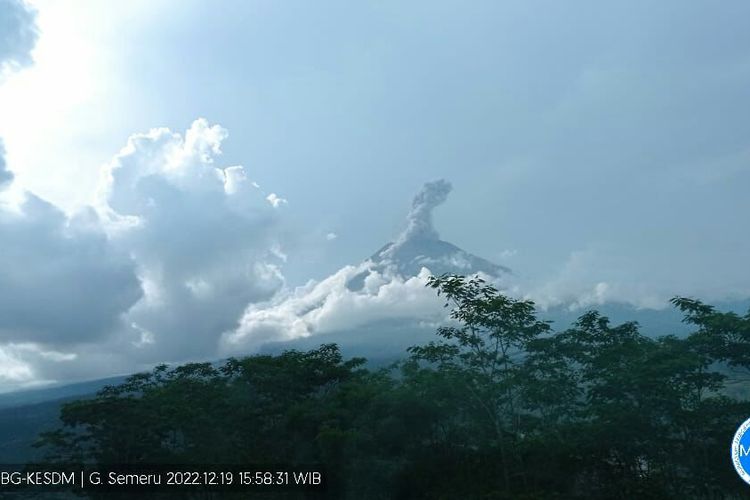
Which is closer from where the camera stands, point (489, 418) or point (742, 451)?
point (742, 451)

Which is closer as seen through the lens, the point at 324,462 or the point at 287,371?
the point at 324,462

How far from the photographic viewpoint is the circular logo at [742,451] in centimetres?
1797

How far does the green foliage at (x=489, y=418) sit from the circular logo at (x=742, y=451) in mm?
2130

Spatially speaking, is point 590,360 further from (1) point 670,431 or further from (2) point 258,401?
(2) point 258,401

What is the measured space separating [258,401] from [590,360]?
63.5 ft

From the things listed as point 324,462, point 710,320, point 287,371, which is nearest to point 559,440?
point 710,320

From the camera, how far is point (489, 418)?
2633cm

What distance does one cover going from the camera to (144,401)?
31.5 metres

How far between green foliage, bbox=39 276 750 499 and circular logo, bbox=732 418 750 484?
213 cm

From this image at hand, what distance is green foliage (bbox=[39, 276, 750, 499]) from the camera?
842 inches

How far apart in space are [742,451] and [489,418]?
1065cm

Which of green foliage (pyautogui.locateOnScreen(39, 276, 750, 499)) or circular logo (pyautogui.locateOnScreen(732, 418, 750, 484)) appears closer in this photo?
circular logo (pyautogui.locateOnScreen(732, 418, 750, 484))

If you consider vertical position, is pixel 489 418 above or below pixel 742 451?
above

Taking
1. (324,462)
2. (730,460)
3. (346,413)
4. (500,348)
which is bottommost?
(730,460)
